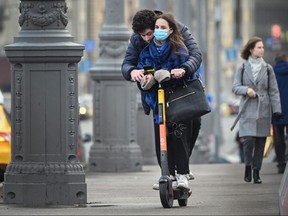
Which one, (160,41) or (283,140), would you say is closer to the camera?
(160,41)

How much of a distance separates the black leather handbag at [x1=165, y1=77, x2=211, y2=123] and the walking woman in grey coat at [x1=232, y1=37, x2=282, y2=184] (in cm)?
453

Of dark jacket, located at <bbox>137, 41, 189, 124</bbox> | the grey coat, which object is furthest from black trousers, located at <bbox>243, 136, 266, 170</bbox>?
dark jacket, located at <bbox>137, 41, 189, 124</bbox>

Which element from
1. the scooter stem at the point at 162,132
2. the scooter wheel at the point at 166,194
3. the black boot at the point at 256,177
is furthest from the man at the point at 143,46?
the black boot at the point at 256,177

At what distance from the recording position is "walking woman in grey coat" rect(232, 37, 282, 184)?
57.4 feet

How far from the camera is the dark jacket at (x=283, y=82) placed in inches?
769

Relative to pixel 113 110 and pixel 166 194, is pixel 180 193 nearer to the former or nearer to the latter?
pixel 166 194

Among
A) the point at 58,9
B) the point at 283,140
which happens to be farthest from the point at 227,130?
the point at 58,9

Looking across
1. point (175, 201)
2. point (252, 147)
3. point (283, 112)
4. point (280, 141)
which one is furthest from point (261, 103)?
point (175, 201)

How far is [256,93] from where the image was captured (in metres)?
17.5

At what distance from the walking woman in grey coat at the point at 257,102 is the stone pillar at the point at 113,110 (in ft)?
15.5

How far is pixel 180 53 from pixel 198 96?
16.1 inches

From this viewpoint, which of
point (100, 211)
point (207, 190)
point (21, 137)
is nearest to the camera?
point (100, 211)

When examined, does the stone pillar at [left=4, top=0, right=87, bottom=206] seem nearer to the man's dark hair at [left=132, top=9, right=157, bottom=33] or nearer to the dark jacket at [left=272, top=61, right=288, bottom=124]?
the man's dark hair at [left=132, top=9, right=157, bottom=33]

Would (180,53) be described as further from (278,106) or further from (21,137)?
(278,106)
